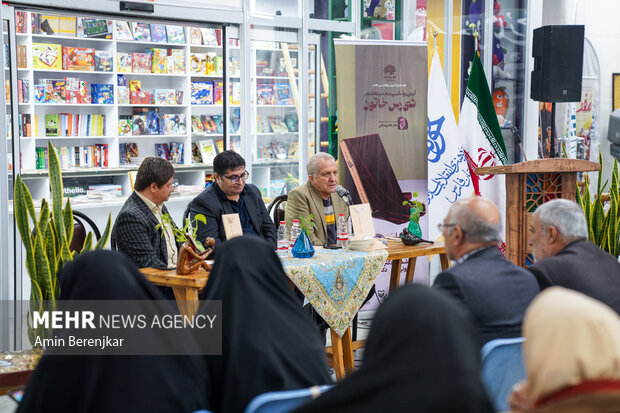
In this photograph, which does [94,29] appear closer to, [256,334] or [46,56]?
[46,56]

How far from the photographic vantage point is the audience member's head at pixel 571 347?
1396 mm

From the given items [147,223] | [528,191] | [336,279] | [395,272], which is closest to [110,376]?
[147,223]

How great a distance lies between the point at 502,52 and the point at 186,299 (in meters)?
5.05

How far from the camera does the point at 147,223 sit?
4211mm

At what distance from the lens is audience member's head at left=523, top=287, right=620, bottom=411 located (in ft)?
4.58

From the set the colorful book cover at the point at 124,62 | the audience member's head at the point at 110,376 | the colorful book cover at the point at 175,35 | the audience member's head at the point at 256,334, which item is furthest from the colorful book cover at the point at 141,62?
the audience member's head at the point at 110,376

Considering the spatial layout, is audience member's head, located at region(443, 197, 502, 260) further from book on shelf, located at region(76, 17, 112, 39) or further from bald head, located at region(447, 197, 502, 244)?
book on shelf, located at region(76, 17, 112, 39)

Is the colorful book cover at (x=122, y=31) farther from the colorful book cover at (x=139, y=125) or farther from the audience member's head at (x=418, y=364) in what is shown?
the audience member's head at (x=418, y=364)

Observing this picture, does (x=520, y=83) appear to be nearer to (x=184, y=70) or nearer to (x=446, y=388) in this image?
(x=184, y=70)

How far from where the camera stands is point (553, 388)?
1433mm

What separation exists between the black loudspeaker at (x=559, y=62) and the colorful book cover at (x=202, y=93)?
3550 millimetres

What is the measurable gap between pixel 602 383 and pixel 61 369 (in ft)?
4.39

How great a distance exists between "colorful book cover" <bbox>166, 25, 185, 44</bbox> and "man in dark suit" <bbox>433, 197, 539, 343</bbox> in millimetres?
5863

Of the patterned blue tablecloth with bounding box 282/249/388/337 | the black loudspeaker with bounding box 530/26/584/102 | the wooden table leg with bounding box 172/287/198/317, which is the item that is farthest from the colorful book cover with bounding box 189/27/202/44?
the wooden table leg with bounding box 172/287/198/317
